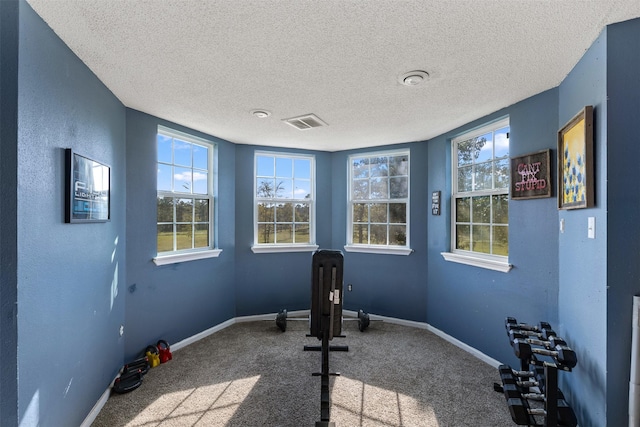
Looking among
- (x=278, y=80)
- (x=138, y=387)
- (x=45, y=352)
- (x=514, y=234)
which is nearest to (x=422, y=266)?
(x=514, y=234)

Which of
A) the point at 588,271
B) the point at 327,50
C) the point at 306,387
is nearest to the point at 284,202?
the point at 306,387

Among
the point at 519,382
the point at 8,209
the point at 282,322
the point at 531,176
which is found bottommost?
the point at 282,322

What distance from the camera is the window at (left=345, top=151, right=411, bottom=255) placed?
13.5 feet

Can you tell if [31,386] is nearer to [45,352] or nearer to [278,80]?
[45,352]

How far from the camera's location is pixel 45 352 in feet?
5.32

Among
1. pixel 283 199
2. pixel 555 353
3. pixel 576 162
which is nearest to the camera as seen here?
pixel 555 353

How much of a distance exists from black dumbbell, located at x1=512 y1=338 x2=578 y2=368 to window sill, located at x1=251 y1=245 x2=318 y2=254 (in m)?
2.81

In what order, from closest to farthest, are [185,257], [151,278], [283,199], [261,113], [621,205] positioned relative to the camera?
[621,205]
[261,113]
[151,278]
[185,257]
[283,199]

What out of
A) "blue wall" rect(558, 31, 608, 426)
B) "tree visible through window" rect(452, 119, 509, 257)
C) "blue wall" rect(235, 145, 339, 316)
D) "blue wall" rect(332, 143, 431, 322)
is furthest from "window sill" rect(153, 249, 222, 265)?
"blue wall" rect(558, 31, 608, 426)

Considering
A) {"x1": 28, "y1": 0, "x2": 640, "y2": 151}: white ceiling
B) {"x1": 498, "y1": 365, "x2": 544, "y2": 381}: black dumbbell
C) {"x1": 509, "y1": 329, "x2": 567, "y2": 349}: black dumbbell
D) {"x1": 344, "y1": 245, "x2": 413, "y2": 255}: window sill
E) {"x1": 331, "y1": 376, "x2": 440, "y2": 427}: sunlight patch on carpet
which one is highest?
{"x1": 28, "y1": 0, "x2": 640, "y2": 151}: white ceiling

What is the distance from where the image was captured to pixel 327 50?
5.95ft

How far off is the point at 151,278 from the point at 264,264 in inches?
58.7

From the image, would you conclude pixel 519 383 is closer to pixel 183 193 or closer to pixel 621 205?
pixel 621 205

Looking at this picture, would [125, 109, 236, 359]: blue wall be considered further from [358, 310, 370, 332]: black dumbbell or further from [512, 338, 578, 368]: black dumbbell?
[512, 338, 578, 368]: black dumbbell
